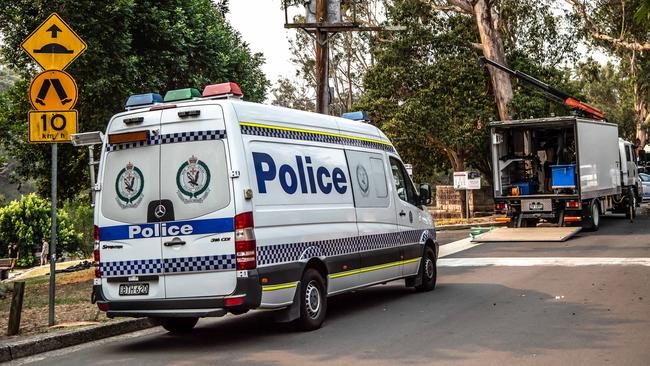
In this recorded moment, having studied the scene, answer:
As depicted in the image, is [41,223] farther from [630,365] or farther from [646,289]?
[630,365]

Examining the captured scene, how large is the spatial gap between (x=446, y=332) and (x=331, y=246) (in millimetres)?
1747

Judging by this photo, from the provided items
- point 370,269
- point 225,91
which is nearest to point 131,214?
point 225,91

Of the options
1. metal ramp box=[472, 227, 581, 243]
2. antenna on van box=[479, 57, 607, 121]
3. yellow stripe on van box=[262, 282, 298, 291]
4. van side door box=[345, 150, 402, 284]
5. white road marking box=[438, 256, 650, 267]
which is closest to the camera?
yellow stripe on van box=[262, 282, 298, 291]

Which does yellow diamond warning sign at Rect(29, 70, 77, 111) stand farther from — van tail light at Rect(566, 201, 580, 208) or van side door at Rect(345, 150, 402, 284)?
van tail light at Rect(566, 201, 580, 208)

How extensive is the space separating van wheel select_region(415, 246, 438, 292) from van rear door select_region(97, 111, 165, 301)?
16.3 feet

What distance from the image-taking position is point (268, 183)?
8547 mm

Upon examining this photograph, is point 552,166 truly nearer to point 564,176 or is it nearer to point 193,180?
point 564,176

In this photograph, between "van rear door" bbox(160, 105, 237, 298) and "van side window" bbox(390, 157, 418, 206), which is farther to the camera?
"van side window" bbox(390, 157, 418, 206)

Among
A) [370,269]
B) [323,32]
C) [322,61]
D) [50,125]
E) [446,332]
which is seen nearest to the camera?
[446,332]

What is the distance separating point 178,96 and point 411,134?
87.4 ft

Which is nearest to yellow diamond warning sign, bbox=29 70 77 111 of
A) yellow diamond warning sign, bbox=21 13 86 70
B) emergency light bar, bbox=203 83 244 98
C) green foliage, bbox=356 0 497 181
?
yellow diamond warning sign, bbox=21 13 86 70

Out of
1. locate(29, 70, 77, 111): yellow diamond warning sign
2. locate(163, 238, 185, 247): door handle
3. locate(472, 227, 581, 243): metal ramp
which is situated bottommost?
locate(472, 227, 581, 243): metal ramp

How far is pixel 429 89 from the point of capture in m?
35.4

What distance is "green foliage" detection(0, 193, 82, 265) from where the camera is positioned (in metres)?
47.3
